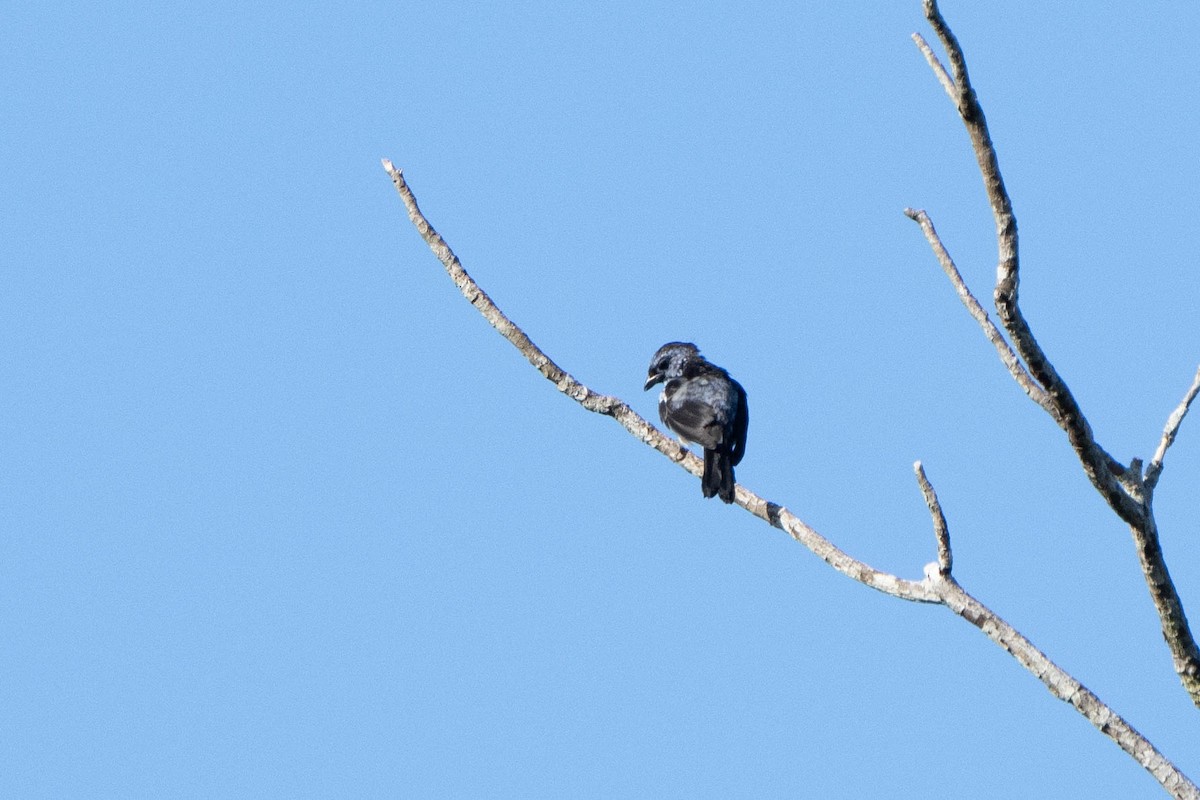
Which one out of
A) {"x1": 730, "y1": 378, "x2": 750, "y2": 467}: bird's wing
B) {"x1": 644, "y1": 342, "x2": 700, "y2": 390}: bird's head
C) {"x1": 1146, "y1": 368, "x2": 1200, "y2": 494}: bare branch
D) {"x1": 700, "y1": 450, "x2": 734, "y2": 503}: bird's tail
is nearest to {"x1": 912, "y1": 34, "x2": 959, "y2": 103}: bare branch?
{"x1": 1146, "y1": 368, "x2": 1200, "y2": 494}: bare branch

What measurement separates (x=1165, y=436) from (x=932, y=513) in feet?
2.55

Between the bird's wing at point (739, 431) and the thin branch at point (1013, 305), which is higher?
the bird's wing at point (739, 431)

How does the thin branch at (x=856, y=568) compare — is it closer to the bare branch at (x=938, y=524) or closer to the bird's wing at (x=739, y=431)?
the bare branch at (x=938, y=524)

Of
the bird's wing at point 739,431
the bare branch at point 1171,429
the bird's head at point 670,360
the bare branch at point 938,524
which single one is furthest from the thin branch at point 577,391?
the bird's head at point 670,360

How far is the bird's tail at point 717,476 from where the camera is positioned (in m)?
8.66

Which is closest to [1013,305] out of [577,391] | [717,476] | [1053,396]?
[1053,396]

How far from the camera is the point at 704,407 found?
10508mm

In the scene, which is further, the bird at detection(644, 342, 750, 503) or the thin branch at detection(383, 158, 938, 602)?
the bird at detection(644, 342, 750, 503)

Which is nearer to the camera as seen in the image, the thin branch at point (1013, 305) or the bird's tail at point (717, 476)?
the thin branch at point (1013, 305)

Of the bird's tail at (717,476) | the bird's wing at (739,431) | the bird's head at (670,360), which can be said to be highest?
the bird's head at (670,360)

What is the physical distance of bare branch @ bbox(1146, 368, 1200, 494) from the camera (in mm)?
4477

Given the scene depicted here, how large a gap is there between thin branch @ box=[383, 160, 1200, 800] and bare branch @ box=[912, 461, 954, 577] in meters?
0.01

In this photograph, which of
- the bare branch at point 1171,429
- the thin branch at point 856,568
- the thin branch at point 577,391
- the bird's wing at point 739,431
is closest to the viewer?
the thin branch at point 856,568

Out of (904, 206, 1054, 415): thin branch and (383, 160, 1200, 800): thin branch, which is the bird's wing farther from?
(904, 206, 1054, 415): thin branch
